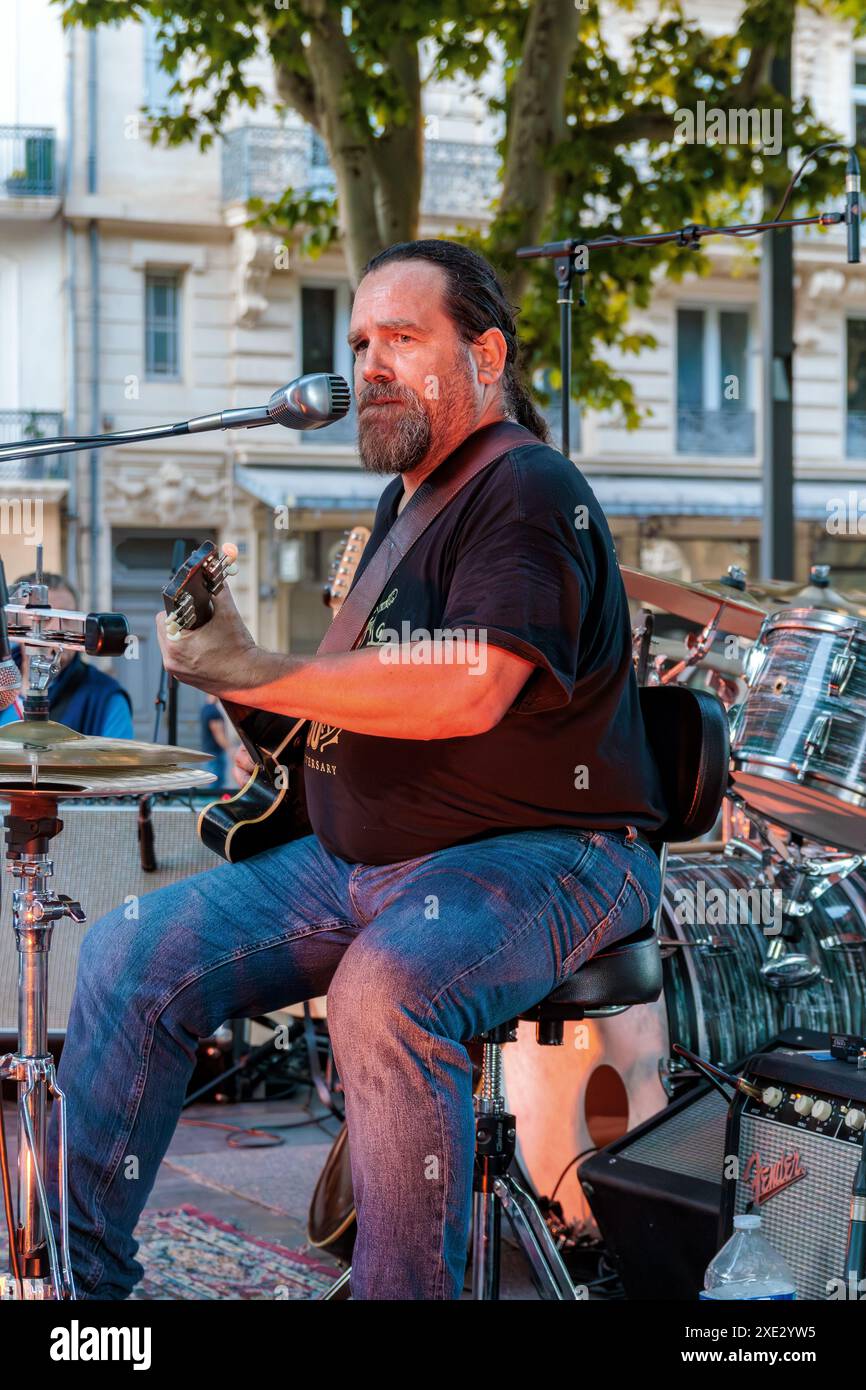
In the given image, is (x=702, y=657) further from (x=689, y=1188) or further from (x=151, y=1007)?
(x=151, y=1007)

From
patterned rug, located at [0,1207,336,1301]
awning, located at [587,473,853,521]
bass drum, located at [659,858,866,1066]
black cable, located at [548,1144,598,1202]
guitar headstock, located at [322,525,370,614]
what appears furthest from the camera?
awning, located at [587,473,853,521]

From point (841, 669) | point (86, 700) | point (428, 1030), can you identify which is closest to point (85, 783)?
point (428, 1030)

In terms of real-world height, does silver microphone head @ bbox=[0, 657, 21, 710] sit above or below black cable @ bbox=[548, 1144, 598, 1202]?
above

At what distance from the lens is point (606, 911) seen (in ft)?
7.45

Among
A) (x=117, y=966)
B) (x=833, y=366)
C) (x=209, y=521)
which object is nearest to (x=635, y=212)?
(x=117, y=966)

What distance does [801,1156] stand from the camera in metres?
2.78

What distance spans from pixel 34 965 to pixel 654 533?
15638 mm

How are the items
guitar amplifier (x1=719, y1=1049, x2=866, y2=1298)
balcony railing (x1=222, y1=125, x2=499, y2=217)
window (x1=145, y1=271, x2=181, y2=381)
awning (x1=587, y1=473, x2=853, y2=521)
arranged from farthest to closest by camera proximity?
awning (x1=587, y1=473, x2=853, y2=521), balcony railing (x1=222, y1=125, x2=499, y2=217), window (x1=145, y1=271, x2=181, y2=381), guitar amplifier (x1=719, y1=1049, x2=866, y2=1298)

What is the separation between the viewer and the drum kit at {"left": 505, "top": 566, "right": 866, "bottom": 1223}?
11.3 feet

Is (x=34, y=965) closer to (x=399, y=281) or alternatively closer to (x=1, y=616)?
(x=1, y=616)

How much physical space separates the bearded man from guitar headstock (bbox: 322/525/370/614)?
5.26 ft

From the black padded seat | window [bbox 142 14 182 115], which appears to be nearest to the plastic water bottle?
the black padded seat

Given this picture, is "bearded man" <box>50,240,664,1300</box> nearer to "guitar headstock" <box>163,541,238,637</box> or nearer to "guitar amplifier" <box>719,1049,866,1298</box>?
"guitar headstock" <box>163,541,238,637</box>

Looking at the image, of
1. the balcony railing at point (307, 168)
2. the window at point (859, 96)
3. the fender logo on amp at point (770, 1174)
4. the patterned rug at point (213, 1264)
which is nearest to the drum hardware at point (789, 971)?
the fender logo on amp at point (770, 1174)
